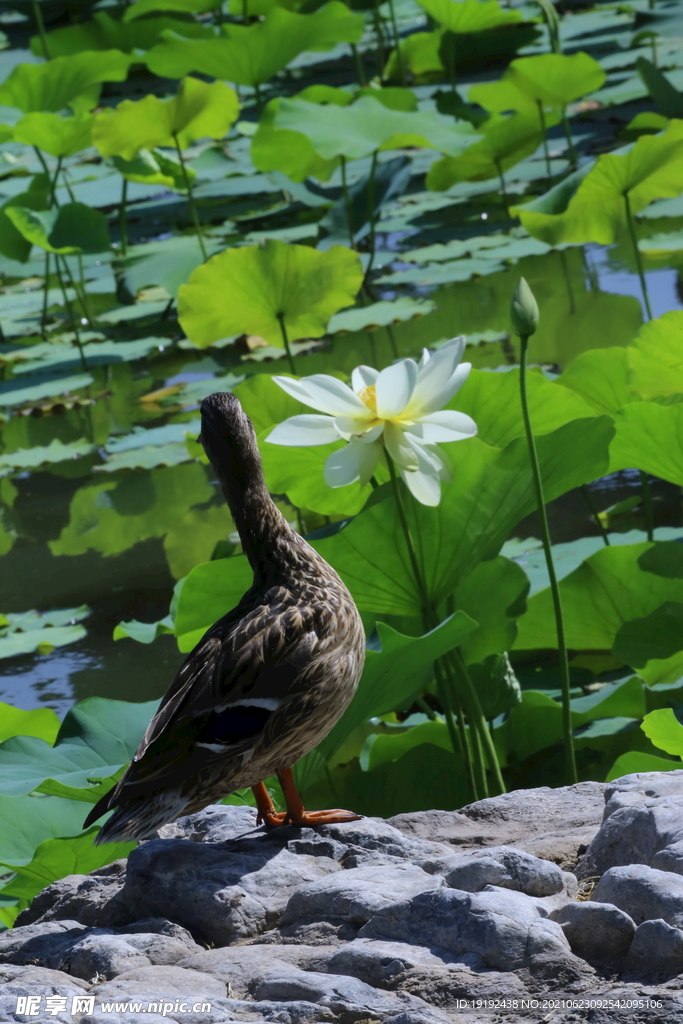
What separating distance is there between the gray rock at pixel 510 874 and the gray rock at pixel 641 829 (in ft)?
0.26

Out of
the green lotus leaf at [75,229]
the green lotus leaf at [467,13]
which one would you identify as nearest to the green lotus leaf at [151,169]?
the green lotus leaf at [75,229]

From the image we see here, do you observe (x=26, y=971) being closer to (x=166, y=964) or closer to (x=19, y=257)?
(x=166, y=964)

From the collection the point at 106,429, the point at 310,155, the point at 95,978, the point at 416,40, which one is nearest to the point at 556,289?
the point at 310,155

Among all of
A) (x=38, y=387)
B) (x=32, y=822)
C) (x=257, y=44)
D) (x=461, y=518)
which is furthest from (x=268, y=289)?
(x=257, y=44)

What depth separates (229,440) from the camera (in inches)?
60.1

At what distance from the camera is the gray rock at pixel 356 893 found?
4.08ft

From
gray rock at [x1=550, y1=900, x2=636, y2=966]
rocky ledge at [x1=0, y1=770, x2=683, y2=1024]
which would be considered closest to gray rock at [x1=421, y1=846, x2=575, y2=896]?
rocky ledge at [x1=0, y1=770, x2=683, y2=1024]

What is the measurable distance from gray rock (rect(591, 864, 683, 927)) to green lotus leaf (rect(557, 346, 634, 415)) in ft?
4.29

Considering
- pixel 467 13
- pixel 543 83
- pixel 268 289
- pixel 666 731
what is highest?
pixel 467 13

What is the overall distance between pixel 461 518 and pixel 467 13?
A: 523 cm

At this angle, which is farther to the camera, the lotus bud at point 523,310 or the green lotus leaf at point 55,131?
the green lotus leaf at point 55,131

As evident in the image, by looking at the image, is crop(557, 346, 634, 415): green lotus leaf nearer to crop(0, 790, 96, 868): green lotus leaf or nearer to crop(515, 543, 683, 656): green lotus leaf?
crop(515, 543, 683, 656): green lotus leaf

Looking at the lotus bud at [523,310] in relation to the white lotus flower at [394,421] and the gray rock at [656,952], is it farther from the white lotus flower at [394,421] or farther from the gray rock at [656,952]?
the gray rock at [656,952]

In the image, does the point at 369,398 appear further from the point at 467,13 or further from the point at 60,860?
the point at 467,13
